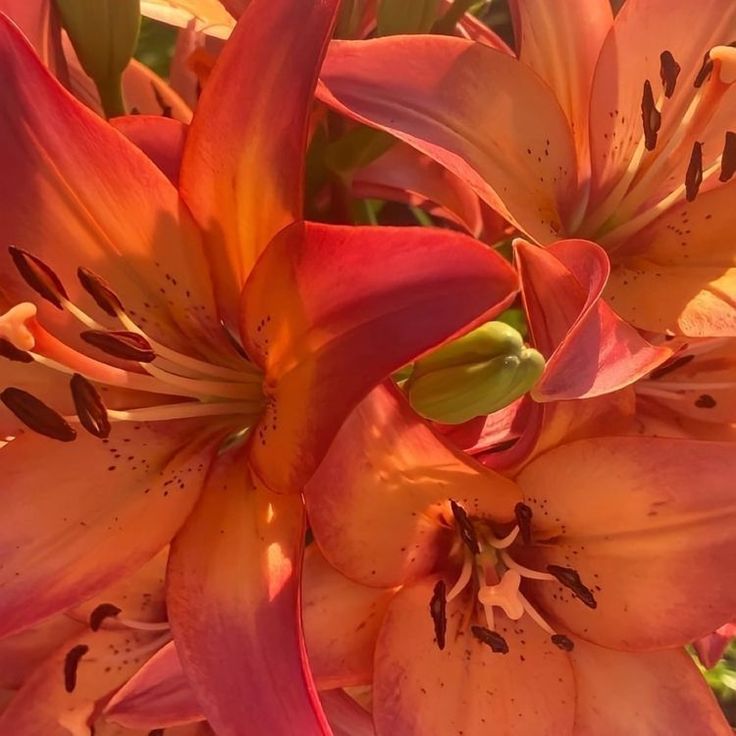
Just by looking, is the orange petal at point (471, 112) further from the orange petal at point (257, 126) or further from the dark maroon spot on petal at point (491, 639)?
the dark maroon spot on petal at point (491, 639)

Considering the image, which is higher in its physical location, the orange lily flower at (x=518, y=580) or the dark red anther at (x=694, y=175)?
the dark red anther at (x=694, y=175)

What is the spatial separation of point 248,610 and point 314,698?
0.19 ft

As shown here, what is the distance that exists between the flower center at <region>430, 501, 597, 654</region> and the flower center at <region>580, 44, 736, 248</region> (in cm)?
21

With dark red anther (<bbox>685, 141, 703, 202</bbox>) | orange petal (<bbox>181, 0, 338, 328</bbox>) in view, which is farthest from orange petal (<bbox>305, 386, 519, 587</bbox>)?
dark red anther (<bbox>685, 141, 703, 202</bbox>)

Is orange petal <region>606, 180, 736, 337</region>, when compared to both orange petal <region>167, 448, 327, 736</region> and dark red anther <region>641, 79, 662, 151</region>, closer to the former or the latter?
dark red anther <region>641, 79, 662, 151</region>

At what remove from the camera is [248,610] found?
49 cm

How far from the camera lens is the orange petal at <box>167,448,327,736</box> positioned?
470mm

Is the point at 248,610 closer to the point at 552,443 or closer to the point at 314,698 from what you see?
the point at 314,698

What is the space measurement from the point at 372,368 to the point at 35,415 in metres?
0.18

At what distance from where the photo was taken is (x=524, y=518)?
0.58 metres

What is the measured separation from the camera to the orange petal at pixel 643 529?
0.53 m

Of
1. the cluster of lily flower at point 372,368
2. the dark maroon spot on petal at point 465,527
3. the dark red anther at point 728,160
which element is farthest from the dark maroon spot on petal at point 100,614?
the dark red anther at point 728,160

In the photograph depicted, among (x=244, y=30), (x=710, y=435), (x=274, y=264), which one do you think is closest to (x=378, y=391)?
(x=274, y=264)

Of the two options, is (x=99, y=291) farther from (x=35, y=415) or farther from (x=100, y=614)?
(x=100, y=614)
